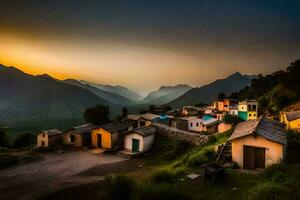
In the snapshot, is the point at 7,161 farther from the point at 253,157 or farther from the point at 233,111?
the point at 233,111

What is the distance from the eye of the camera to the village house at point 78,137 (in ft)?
111

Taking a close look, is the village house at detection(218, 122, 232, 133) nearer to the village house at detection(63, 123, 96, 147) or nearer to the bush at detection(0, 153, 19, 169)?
the village house at detection(63, 123, 96, 147)

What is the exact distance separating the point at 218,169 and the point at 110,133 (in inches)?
790

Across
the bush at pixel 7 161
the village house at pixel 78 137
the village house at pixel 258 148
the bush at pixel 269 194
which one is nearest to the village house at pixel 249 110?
the village house at pixel 78 137

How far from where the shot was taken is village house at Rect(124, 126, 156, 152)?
29087 mm

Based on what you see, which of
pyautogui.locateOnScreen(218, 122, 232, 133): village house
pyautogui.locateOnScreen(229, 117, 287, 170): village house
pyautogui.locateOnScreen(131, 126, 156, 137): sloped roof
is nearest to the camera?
pyautogui.locateOnScreen(229, 117, 287, 170): village house

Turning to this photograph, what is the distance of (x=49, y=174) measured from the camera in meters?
21.4

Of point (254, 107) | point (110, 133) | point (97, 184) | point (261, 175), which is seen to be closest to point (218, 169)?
point (261, 175)

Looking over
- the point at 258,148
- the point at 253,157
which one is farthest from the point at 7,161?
the point at 258,148

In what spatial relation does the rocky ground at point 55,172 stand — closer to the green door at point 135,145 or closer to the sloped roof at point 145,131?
the green door at point 135,145

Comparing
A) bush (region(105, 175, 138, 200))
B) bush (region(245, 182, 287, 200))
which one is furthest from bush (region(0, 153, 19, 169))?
bush (region(245, 182, 287, 200))

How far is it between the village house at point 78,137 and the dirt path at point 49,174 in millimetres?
3496

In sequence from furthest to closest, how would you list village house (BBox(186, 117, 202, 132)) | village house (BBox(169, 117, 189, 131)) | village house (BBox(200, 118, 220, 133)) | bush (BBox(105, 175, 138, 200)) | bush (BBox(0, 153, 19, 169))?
village house (BBox(186, 117, 202, 132)) → village house (BBox(169, 117, 189, 131)) → village house (BBox(200, 118, 220, 133)) → bush (BBox(0, 153, 19, 169)) → bush (BBox(105, 175, 138, 200))

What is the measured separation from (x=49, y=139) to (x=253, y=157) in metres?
28.7
